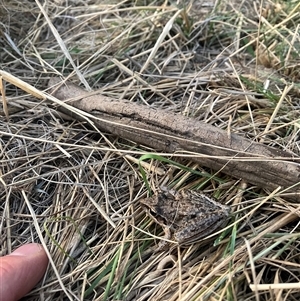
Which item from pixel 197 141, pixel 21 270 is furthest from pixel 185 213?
pixel 21 270

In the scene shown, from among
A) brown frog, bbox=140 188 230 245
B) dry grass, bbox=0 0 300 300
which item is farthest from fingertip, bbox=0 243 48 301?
brown frog, bbox=140 188 230 245

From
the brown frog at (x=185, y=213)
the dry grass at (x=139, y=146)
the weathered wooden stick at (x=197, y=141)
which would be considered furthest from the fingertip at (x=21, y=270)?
the weathered wooden stick at (x=197, y=141)

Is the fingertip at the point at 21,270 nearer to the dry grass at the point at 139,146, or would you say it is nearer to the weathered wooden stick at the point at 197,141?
the dry grass at the point at 139,146

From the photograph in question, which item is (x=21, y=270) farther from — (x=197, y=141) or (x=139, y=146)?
(x=197, y=141)

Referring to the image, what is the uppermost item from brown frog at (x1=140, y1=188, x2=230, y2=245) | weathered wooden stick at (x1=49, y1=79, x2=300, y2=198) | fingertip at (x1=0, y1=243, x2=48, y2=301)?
weathered wooden stick at (x1=49, y1=79, x2=300, y2=198)

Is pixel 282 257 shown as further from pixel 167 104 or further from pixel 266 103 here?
pixel 167 104

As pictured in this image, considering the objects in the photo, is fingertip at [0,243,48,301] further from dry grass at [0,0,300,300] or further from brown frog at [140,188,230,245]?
brown frog at [140,188,230,245]
